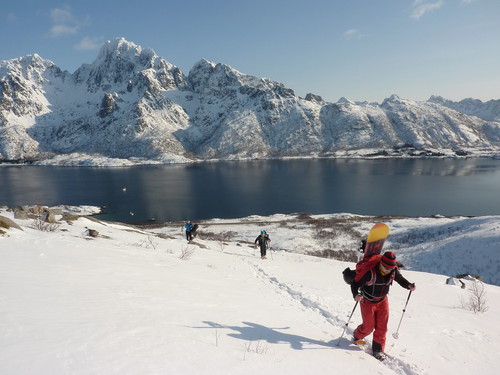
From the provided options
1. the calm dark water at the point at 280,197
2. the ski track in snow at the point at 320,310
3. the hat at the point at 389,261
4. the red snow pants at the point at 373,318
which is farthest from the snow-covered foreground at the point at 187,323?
the calm dark water at the point at 280,197

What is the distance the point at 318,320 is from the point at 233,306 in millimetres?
2212

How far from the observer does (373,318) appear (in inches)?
231

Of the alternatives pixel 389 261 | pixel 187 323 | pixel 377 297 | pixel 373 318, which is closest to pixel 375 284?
pixel 377 297

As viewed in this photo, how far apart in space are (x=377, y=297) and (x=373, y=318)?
490 mm

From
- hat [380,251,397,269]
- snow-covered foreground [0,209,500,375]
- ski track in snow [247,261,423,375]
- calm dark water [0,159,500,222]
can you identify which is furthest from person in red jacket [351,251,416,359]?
calm dark water [0,159,500,222]

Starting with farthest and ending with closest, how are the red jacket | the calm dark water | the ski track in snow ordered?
the calm dark water → the red jacket → the ski track in snow

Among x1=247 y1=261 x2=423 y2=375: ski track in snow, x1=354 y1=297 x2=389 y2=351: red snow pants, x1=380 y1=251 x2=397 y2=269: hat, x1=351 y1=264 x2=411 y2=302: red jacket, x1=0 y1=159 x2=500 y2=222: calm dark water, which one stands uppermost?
x1=380 y1=251 x2=397 y2=269: hat

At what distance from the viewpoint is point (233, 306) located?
274 inches

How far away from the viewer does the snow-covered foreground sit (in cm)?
383

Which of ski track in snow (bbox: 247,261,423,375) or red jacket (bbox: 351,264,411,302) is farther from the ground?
red jacket (bbox: 351,264,411,302)

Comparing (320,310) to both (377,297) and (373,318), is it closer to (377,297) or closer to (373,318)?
(373,318)

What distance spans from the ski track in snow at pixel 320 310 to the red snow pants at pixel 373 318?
1.11 feet

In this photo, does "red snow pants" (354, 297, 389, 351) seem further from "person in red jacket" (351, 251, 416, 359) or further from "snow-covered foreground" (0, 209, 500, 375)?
"snow-covered foreground" (0, 209, 500, 375)

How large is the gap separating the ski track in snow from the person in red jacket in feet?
0.86
